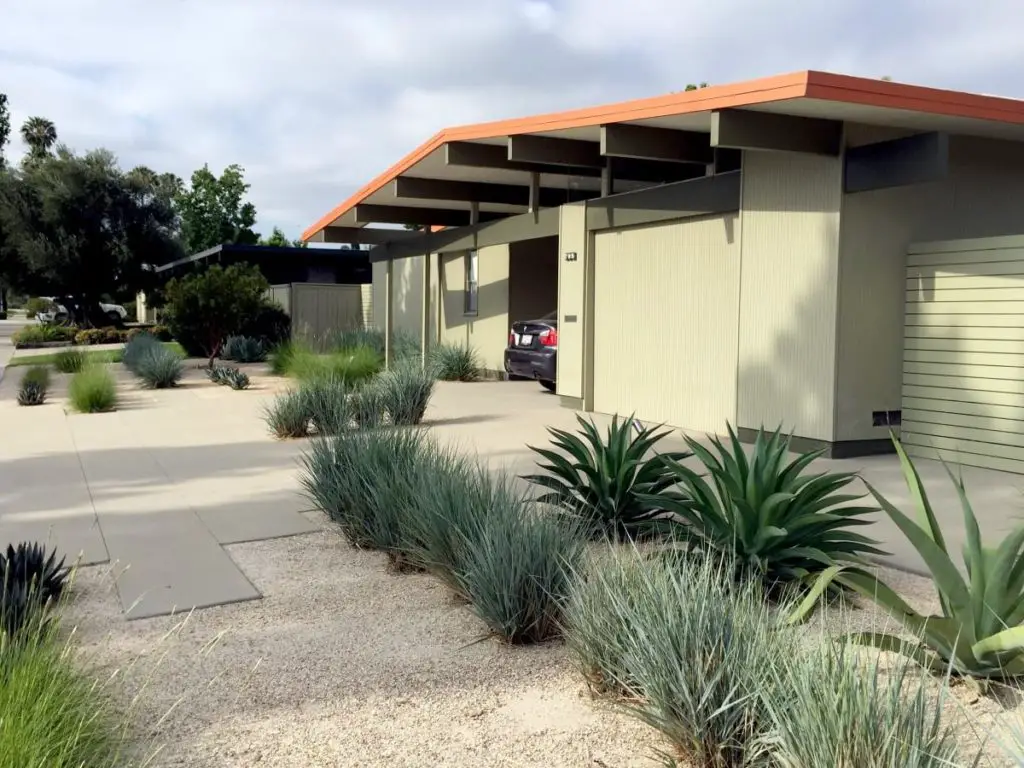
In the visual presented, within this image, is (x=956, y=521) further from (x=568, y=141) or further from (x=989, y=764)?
(x=568, y=141)

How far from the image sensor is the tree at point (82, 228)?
34.6 metres

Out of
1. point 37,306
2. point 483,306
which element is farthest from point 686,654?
point 37,306

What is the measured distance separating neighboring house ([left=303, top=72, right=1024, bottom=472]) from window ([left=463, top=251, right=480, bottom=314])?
756 centimetres

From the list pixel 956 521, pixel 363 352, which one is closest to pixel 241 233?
pixel 363 352

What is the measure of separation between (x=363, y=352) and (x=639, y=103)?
757 centimetres

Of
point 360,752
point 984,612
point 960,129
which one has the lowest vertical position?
point 360,752

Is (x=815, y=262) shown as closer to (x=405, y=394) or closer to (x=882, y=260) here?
(x=882, y=260)

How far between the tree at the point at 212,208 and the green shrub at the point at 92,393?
4537cm

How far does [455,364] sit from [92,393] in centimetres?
716

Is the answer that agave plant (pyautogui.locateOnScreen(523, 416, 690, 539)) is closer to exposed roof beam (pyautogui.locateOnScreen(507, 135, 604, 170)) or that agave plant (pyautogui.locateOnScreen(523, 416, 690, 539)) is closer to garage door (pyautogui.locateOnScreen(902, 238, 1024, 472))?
garage door (pyautogui.locateOnScreen(902, 238, 1024, 472))

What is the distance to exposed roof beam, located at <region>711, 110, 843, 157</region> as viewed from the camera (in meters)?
9.30

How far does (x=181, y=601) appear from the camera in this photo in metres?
5.48

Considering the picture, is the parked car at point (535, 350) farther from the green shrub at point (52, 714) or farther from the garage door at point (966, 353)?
the green shrub at point (52, 714)

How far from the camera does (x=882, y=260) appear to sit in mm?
9758
